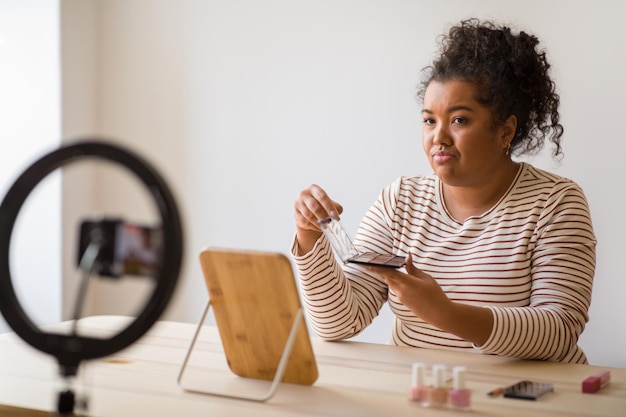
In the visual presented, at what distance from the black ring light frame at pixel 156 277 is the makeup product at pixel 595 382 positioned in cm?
77

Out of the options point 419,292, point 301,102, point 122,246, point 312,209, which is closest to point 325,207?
point 312,209

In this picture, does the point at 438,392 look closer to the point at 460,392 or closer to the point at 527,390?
the point at 460,392

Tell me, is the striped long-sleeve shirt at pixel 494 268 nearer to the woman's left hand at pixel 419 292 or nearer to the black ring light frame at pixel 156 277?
the woman's left hand at pixel 419 292

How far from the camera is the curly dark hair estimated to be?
1.68 metres

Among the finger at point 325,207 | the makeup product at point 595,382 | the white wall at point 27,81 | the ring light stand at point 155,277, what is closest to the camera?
the ring light stand at point 155,277

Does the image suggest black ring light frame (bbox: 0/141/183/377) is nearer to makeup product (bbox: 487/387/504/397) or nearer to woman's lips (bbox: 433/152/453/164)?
makeup product (bbox: 487/387/504/397)

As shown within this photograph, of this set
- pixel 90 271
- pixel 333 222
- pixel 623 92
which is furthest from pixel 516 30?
pixel 90 271

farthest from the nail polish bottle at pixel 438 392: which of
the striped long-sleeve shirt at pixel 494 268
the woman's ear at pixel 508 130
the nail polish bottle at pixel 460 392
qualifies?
the woman's ear at pixel 508 130

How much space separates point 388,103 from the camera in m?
2.66

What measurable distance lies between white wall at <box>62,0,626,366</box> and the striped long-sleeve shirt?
0.76m

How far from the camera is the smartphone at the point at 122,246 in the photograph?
59cm

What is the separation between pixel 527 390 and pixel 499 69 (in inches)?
29.1

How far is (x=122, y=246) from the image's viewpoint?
61 centimetres

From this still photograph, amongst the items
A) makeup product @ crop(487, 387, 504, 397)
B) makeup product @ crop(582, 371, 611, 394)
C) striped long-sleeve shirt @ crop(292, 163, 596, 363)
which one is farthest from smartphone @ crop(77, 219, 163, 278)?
striped long-sleeve shirt @ crop(292, 163, 596, 363)
